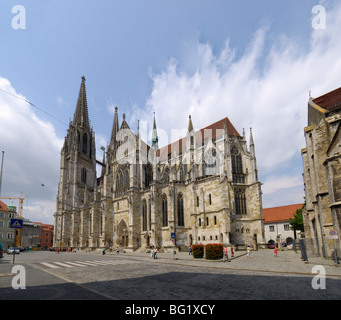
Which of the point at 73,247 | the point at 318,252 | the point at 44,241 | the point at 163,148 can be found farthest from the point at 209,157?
the point at 44,241

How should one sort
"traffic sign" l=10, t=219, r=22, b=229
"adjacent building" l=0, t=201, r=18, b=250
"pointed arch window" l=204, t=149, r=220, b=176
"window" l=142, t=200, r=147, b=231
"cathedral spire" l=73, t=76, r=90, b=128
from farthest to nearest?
"cathedral spire" l=73, t=76, r=90, b=128 → "adjacent building" l=0, t=201, r=18, b=250 → "window" l=142, t=200, r=147, b=231 → "pointed arch window" l=204, t=149, r=220, b=176 → "traffic sign" l=10, t=219, r=22, b=229

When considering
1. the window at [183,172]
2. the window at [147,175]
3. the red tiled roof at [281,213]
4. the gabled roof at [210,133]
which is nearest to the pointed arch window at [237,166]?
the gabled roof at [210,133]

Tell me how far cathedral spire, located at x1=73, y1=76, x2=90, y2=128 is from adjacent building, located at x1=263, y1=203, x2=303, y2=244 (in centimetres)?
5406

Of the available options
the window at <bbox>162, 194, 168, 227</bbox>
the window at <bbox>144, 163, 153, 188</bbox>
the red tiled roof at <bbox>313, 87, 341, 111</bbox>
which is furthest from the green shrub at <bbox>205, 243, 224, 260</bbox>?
the window at <bbox>144, 163, 153, 188</bbox>

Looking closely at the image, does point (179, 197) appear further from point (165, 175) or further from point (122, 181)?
point (122, 181)

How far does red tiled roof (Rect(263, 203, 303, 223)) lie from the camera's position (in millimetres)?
55541

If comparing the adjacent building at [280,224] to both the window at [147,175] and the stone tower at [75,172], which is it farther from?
the stone tower at [75,172]

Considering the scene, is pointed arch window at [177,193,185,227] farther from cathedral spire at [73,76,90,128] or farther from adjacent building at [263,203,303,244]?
cathedral spire at [73,76,90,128]

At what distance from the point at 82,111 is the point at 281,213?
5898 cm

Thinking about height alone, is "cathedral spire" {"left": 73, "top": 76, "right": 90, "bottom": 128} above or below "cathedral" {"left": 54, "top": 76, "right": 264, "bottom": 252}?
above

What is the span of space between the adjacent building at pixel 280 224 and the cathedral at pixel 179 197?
25.2 m

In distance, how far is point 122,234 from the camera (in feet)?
137

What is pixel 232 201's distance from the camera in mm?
33719
